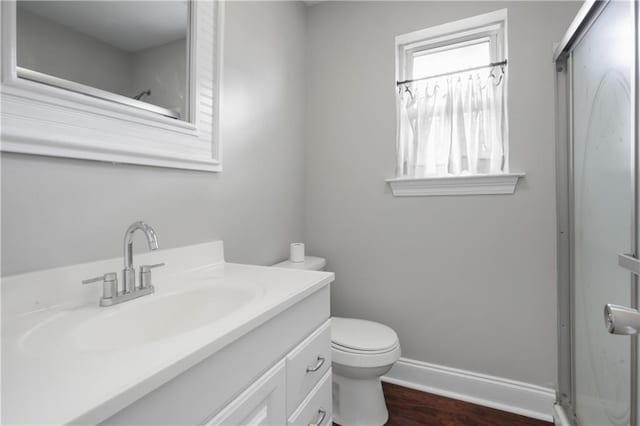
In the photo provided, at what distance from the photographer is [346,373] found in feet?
4.96

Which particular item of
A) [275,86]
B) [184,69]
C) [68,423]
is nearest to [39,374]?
[68,423]

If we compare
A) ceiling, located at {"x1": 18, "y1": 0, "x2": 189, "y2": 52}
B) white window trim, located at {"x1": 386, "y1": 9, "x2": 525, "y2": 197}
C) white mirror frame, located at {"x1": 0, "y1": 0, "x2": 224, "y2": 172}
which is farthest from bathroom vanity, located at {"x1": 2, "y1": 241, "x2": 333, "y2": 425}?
white window trim, located at {"x1": 386, "y1": 9, "x2": 525, "y2": 197}

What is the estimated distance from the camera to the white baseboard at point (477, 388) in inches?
62.5

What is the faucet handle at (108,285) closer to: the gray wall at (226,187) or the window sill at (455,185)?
the gray wall at (226,187)

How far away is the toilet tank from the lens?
5.81 feet

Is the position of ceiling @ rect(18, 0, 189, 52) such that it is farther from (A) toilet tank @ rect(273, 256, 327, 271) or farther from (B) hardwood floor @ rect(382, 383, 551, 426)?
(B) hardwood floor @ rect(382, 383, 551, 426)

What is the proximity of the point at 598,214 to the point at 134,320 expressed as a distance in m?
1.52

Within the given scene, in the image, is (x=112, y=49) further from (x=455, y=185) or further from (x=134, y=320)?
(x=455, y=185)

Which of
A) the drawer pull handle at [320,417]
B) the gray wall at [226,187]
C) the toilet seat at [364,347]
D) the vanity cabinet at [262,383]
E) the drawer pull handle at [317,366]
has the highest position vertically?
the gray wall at [226,187]

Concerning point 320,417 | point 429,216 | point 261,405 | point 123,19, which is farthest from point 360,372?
point 123,19

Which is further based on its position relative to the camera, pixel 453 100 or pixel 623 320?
pixel 453 100

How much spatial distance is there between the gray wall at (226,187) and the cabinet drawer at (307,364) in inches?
24.0

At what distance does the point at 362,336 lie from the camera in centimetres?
159

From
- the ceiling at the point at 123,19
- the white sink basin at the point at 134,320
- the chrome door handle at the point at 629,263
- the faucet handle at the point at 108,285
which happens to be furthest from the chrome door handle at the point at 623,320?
the ceiling at the point at 123,19
